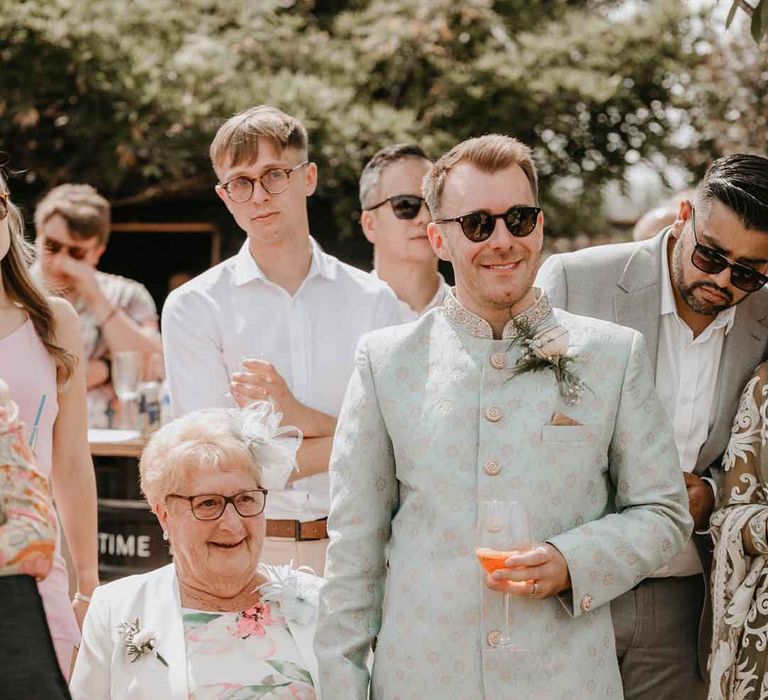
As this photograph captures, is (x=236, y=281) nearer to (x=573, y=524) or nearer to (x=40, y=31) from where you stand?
(x=573, y=524)

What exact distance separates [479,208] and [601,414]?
0.56 meters

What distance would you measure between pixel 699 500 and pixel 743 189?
886 millimetres

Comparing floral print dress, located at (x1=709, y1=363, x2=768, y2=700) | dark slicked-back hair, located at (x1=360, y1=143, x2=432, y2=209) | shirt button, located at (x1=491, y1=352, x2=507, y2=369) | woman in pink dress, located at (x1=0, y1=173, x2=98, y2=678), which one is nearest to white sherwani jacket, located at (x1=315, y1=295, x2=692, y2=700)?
shirt button, located at (x1=491, y1=352, x2=507, y2=369)

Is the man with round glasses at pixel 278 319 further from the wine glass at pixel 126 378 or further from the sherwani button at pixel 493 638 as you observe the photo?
the wine glass at pixel 126 378

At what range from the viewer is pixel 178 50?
32.8ft

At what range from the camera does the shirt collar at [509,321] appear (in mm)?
2947

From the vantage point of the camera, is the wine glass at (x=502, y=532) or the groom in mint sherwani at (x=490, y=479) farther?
the groom in mint sherwani at (x=490, y=479)

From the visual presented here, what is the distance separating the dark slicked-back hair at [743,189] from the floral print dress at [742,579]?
51cm

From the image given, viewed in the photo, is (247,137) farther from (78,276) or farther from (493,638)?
(78,276)

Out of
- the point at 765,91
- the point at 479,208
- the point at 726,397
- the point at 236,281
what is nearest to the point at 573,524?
the point at 479,208

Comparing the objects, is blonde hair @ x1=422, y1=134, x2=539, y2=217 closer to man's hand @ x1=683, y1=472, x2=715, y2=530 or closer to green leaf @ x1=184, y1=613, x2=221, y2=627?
man's hand @ x1=683, y1=472, x2=715, y2=530

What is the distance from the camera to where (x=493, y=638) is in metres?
2.78

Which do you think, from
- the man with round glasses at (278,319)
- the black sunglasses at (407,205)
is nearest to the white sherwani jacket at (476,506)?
the man with round glasses at (278,319)

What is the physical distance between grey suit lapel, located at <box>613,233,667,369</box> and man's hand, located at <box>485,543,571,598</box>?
A: 115cm
